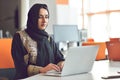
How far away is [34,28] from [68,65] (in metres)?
0.86

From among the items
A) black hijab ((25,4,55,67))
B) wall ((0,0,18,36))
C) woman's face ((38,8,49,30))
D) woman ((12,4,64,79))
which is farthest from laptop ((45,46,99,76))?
wall ((0,0,18,36))

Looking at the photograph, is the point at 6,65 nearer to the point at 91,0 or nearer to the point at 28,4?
the point at 28,4

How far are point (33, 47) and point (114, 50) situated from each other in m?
0.85

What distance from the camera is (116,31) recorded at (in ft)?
25.6

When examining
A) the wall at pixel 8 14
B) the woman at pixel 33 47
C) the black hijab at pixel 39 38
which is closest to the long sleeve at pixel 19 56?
the woman at pixel 33 47

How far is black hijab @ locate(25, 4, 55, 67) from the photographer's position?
2.33 metres

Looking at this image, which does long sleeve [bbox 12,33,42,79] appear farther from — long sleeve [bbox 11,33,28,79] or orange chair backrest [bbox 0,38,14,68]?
orange chair backrest [bbox 0,38,14,68]

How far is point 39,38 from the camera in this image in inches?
92.5

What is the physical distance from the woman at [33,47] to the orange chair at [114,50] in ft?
1.73

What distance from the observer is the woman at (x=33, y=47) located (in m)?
2.19

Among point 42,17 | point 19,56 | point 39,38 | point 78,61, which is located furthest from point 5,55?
point 78,61

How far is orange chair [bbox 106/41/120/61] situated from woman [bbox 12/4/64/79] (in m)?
0.53

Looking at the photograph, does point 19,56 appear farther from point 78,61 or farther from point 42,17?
point 78,61

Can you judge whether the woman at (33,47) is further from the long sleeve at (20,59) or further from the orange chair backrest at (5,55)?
the orange chair backrest at (5,55)
